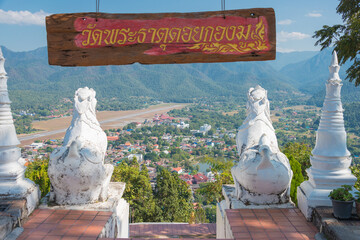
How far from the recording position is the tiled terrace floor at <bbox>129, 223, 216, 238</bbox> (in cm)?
672

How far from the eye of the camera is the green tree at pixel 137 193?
10.4 meters

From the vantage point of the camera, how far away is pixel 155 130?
46156mm

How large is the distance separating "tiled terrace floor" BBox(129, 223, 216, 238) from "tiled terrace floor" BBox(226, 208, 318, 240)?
116 inches

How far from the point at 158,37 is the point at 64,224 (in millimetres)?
2514

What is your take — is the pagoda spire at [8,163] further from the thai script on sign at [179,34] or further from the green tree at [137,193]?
the green tree at [137,193]

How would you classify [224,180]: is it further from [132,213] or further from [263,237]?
[263,237]

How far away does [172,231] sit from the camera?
6984 mm

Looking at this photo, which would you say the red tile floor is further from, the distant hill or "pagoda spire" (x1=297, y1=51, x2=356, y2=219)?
the distant hill

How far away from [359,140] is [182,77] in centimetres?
6941

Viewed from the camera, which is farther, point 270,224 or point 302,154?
point 302,154

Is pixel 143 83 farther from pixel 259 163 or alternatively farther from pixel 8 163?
pixel 259 163

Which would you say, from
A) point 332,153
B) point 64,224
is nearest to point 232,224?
point 332,153

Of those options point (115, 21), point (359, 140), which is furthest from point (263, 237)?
point (359, 140)

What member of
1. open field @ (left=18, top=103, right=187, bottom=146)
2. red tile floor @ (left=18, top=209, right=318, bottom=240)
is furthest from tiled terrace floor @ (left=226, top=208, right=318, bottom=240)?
open field @ (left=18, top=103, right=187, bottom=146)
